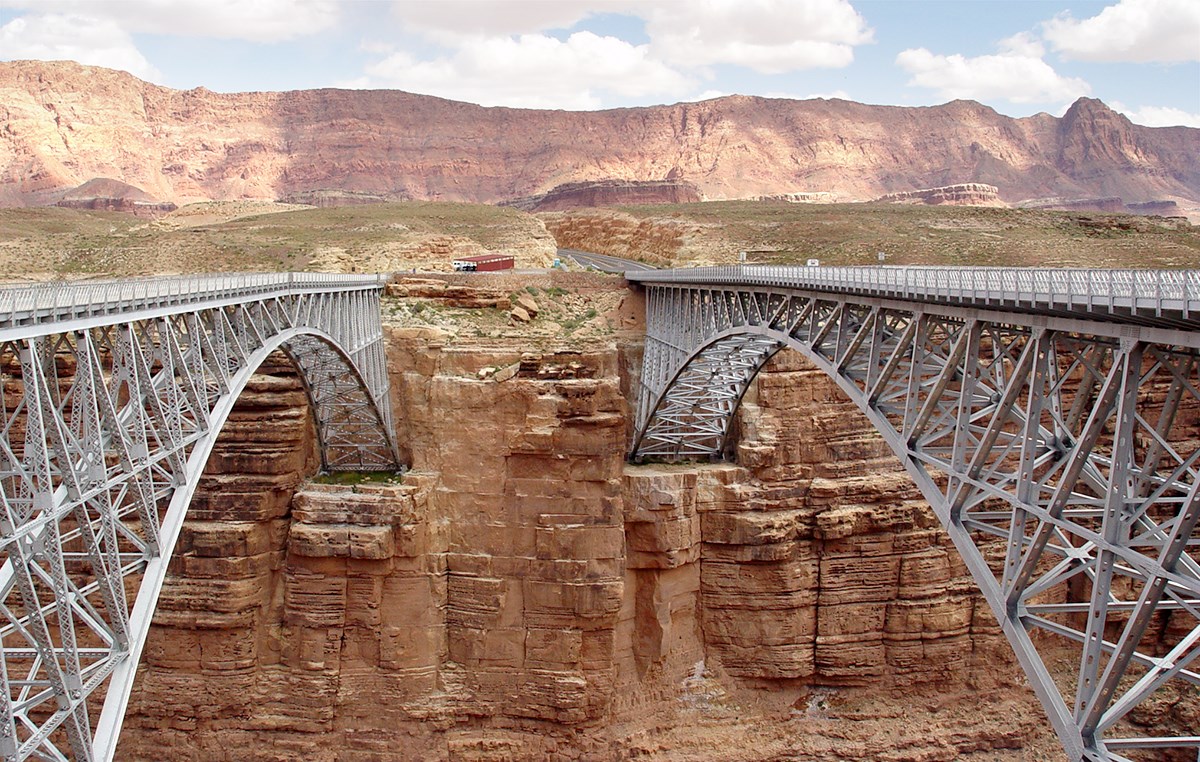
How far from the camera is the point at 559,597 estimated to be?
34.5 m

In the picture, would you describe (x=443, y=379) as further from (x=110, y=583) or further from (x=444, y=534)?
(x=110, y=583)

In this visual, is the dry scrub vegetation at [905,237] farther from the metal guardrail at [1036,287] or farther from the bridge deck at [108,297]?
the bridge deck at [108,297]

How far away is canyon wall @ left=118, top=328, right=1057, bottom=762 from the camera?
3409 centimetres

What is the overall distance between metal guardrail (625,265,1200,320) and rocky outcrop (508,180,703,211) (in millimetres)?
84666

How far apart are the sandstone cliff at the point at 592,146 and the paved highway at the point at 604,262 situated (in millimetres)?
50817

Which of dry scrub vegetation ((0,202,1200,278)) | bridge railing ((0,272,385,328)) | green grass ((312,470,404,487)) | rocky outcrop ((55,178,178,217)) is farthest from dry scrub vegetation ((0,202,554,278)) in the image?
rocky outcrop ((55,178,178,217))

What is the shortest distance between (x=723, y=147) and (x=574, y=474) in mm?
101522

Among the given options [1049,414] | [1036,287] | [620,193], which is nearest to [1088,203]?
[620,193]

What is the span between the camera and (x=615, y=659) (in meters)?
35.4

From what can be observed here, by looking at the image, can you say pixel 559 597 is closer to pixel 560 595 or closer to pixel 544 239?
pixel 560 595

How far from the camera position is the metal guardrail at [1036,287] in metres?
12.3

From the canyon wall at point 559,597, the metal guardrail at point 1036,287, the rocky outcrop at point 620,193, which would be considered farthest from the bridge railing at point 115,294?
the rocky outcrop at point 620,193

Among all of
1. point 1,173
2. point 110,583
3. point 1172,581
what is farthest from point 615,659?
point 1,173

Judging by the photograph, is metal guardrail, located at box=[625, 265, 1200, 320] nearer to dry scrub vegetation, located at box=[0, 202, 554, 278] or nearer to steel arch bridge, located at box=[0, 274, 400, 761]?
steel arch bridge, located at box=[0, 274, 400, 761]
